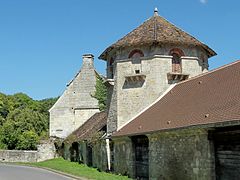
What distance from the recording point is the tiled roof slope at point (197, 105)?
14.7 metres

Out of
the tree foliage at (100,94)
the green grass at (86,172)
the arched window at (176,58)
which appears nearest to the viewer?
the green grass at (86,172)

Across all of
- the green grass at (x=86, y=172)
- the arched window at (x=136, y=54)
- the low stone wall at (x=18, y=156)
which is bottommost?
the green grass at (x=86, y=172)

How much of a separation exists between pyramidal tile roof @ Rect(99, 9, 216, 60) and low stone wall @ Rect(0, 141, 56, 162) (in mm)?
19274

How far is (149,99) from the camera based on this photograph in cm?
2495

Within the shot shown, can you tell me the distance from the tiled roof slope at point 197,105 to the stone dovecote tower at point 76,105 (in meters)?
20.5

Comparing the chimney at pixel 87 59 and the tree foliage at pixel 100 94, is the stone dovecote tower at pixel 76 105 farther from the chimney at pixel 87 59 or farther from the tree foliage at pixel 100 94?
the tree foliage at pixel 100 94

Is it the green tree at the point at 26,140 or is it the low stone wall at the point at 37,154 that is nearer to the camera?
the low stone wall at the point at 37,154

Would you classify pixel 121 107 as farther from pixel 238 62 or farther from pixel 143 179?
pixel 238 62

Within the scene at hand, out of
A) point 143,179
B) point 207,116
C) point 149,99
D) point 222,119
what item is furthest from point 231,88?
point 149,99

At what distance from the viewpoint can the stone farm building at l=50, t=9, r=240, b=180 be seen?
14.4m

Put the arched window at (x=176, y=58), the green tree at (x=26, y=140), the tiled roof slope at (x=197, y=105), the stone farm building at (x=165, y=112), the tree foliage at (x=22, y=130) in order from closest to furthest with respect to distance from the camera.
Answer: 1. the stone farm building at (x=165, y=112)
2. the tiled roof slope at (x=197, y=105)
3. the arched window at (x=176, y=58)
4. the green tree at (x=26, y=140)
5. the tree foliage at (x=22, y=130)

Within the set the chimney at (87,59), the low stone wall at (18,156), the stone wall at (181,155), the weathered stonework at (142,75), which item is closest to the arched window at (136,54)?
the weathered stonework at (142,75)

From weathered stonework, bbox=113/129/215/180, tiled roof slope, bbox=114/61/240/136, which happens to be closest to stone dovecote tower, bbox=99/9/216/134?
tiled roof slope, bbox=114/61/240/136

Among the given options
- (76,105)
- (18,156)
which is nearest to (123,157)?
(76,105)
